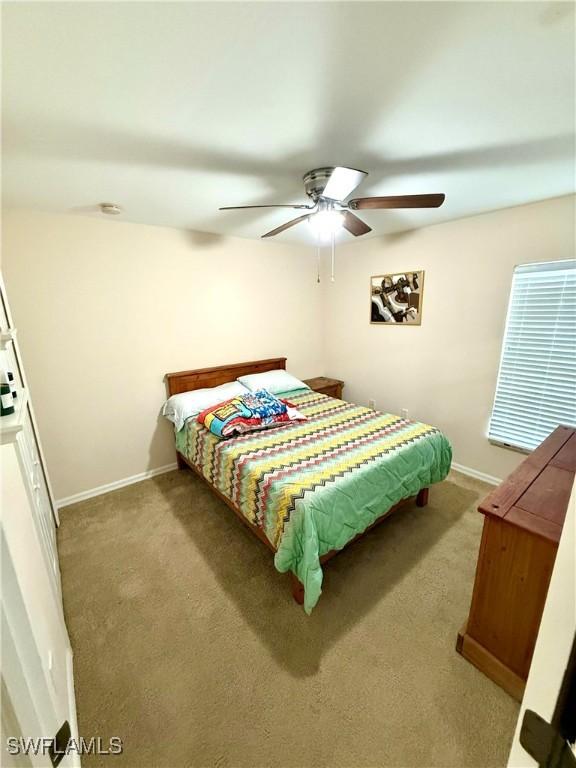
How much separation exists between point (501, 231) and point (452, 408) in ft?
5.15

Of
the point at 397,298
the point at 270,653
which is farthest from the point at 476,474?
the point at 270,653

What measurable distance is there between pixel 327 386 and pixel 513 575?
263 centimetres

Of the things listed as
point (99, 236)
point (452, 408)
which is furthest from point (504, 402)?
point (99, 236)

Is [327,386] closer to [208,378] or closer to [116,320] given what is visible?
[208,378]

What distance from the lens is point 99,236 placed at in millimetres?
2398

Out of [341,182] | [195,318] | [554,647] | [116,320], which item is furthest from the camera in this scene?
[195,318]

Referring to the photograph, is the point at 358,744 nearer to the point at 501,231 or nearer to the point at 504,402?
the point at 504,402

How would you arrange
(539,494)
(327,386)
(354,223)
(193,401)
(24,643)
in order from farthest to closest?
1. (327,386)
2. (193,401)
3. (354,223)
4. (539,494)
5. (24,643)

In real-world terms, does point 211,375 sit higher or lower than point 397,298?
lower

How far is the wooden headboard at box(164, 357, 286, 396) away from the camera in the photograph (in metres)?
2.94

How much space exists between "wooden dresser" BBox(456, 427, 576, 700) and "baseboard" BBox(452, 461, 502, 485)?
1441mm

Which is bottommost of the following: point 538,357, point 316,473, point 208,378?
point 316,473

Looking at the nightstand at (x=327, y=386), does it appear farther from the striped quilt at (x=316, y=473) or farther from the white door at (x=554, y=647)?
the white door at (x=554, y=647)

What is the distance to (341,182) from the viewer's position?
1510 millimetres
